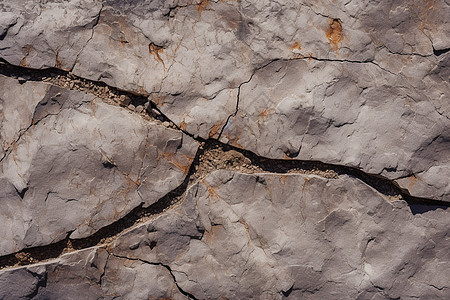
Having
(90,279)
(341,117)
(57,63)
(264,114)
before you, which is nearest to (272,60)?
(264,114)

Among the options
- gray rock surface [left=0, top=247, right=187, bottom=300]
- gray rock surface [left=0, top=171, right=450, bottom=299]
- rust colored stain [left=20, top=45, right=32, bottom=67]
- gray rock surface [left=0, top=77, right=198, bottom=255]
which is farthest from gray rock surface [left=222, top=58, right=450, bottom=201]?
rust colored stain [left=20, top=45, right=32, bottom=67]

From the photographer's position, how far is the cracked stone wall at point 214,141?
2039 millimetres

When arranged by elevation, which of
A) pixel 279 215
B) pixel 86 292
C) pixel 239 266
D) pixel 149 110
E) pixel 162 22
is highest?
pixel 162 22

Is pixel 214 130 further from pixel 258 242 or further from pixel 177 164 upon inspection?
pixel 258 242

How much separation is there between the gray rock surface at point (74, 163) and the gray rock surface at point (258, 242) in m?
0.13

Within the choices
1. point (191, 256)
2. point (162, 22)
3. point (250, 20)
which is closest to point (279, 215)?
point (191, 256)

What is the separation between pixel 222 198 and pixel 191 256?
0.30 metres

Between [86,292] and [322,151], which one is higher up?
[322,151]

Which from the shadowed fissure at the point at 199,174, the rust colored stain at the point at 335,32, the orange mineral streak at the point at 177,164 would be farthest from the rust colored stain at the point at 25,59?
the rust colored stain at the point at 335,32

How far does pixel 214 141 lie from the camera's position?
2078mm

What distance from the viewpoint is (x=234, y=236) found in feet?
6.79

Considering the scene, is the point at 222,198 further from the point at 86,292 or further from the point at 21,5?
the point at 21,5

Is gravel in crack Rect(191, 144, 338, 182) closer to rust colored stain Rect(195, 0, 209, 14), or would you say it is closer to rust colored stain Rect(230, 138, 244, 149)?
rust colored stain Rect(230, 138, 244, 149)

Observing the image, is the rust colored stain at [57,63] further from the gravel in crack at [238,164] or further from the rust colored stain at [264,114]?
the rust colored stain at [264,114]
